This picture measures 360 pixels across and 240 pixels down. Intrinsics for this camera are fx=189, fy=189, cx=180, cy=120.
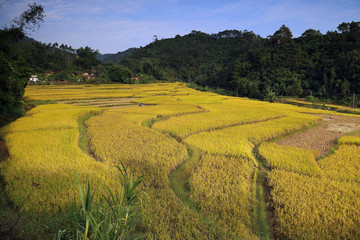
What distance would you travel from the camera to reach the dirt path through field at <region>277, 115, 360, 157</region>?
688 cm

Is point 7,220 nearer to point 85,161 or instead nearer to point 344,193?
point 85,161

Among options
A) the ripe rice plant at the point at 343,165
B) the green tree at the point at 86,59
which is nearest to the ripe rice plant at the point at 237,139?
the ripe rice plant at the point at 343,165

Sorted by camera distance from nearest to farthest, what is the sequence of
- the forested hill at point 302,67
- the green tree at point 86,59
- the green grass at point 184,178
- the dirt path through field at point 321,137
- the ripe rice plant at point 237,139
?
the green grass at point 184,178
the ripe rice plant at point 237,139
the dirt path through field at point 321,137
the forested hill at point 302,67
the green tree at point 86,59

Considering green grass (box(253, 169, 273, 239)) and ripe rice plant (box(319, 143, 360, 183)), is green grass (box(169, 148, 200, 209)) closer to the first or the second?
green grass (box(253, 169, 273, 239))

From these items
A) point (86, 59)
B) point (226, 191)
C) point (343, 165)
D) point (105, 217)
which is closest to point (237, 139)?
point (343, 165)

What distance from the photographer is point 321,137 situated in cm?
806

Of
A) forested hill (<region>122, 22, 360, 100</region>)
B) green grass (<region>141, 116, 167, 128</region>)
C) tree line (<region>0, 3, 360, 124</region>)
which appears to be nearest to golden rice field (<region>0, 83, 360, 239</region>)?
green grass (<region>141, 116, 167, 128</region>)

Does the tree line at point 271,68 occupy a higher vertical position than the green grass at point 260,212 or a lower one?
higher

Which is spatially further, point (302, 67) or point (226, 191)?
point (302, 67)

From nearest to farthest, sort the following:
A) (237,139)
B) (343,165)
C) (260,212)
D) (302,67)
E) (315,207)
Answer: (315,207), (260,212), (343,165), (237,139), (302,67)

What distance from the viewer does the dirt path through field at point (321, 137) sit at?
688 cm

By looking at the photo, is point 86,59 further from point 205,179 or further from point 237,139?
point 205,179

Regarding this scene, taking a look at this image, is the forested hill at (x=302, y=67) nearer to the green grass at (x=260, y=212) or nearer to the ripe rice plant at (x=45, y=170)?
the green grass at (x=260, y=212)

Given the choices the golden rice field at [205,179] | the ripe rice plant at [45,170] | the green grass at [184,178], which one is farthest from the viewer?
the green grass at [184,178]
